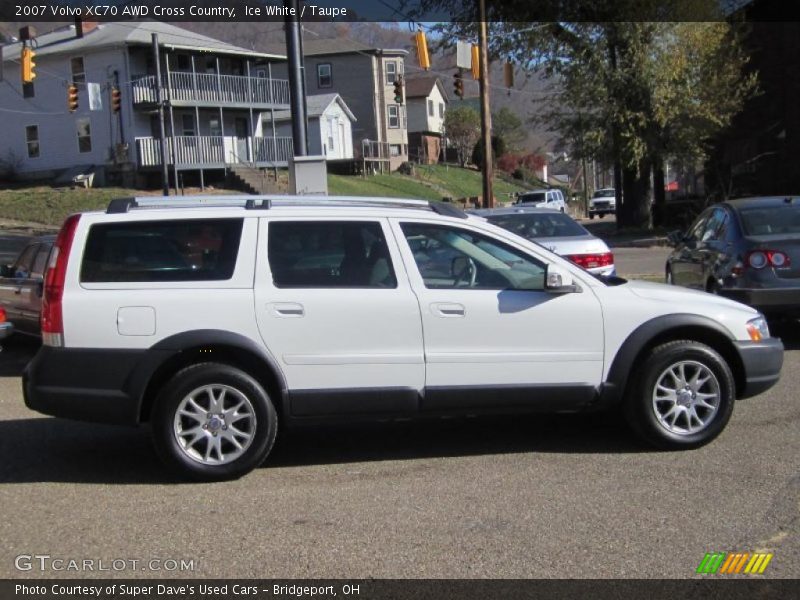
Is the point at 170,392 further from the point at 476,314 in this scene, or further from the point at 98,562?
the point at 476,314

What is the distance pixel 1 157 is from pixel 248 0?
1121 inches

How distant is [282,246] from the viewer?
619cm

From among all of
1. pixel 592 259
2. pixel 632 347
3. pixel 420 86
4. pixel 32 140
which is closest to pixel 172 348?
pixel 632 347

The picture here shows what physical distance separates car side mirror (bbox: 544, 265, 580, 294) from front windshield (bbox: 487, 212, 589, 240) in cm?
655

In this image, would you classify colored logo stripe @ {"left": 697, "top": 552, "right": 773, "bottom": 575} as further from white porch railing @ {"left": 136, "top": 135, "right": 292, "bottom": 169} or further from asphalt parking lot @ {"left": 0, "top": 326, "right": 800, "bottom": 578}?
white porch railing @ {"left": 136, "top": 135, "right": 292, "bottom": 169}

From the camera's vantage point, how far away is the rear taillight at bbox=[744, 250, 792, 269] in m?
9.68

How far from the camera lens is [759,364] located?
6539mm

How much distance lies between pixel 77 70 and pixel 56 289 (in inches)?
1578

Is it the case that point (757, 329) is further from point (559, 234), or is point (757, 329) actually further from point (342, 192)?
point (342, 192)

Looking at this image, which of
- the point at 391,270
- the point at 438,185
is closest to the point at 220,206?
the point at 391,270

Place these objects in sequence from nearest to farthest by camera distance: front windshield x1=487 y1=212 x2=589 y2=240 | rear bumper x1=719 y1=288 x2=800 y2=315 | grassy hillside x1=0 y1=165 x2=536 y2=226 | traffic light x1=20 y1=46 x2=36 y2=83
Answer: rear bumper x1=719 y1=288 x2=800 y2=315 → front windshield x1=487 y1=212 x2=589 y2=240 → traffic light x1=20 y1=46 x2=36 y2=83 → grassy hillside x1=0 y1=165 x2=536 y2=226

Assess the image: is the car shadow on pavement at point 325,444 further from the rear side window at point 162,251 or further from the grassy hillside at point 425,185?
the grassy hillside at point 425,185

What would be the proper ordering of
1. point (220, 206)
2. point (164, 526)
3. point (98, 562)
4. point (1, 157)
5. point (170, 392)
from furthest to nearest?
1. point (1, 157)
2. point (220, 206)
3. point (170, 392)
4. point (164, 526)
5. point (98, 562)

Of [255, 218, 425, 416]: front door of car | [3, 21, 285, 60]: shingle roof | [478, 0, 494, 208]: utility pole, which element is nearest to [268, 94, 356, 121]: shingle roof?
[3, 21, 285, 60]: shingle roof
